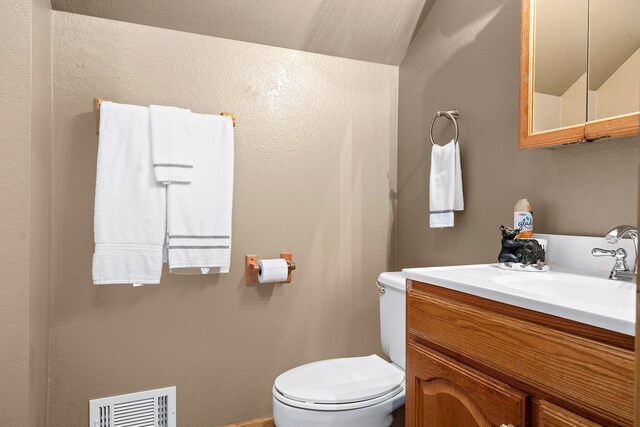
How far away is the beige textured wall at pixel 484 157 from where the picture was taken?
1333mm

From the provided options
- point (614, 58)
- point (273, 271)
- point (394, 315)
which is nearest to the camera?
point (614, 58)

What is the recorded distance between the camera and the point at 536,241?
138 centimetres

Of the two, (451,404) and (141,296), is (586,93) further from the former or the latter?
(141,296)

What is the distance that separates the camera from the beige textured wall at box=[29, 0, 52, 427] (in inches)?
54.3

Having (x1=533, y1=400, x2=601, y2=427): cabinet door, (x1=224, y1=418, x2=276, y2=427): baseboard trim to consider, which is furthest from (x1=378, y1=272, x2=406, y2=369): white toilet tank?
(x1=533, y1=400, x2=601, y2=427): cabinet door

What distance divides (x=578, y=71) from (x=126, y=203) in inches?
67.3

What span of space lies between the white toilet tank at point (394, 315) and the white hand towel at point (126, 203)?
977 millimetres

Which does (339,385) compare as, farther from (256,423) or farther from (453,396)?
(256,423)

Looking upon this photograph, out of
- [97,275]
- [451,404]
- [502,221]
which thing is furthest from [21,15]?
[502,221]

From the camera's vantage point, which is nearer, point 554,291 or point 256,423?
point 554,291

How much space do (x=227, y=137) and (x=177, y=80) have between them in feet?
1.13

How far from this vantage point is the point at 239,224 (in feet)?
6.57

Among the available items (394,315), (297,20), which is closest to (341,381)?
(394,315)

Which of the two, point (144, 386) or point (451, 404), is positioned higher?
point (451, 404)
